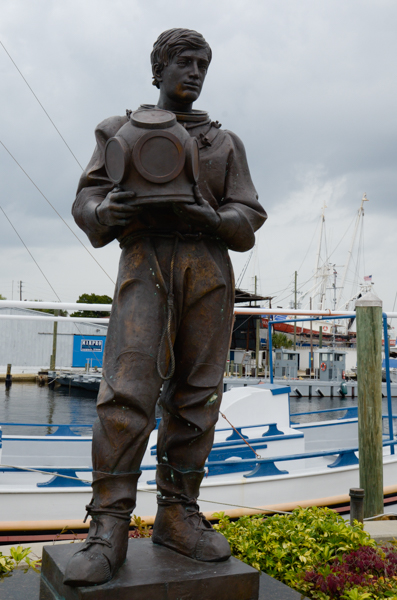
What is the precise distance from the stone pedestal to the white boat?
2080mm

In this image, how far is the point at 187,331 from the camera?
110 inches

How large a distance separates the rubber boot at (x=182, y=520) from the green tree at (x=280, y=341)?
52372 mm

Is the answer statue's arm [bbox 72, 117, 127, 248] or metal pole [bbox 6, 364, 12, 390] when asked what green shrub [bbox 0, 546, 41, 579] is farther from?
metal pole [bbox 6, 364, 12, 390]

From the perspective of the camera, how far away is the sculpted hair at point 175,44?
9.07 feet

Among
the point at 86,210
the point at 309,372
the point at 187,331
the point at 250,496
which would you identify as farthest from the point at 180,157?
the point at 309,372

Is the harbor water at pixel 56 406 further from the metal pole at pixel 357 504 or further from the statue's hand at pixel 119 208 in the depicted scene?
the statue's hand at pixel 119 208

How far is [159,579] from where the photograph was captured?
2.43 meters

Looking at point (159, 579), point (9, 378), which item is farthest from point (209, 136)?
point (9, 378)

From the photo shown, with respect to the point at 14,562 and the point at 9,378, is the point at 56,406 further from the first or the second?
the point at 14,562

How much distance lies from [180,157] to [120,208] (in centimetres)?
33

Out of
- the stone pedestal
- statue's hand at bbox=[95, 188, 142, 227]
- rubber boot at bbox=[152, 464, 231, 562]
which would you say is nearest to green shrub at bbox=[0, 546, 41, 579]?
the stone pedestal

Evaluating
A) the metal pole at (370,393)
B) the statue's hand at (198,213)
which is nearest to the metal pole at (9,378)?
the metal pole at (370,393)

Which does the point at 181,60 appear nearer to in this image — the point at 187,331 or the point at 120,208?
the point at 120,208

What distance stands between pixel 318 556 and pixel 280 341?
175ft
